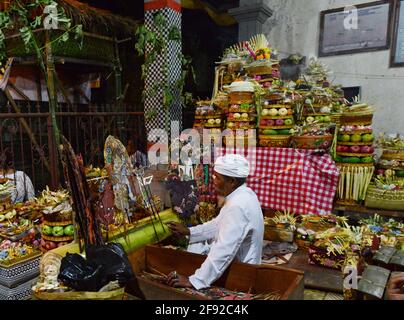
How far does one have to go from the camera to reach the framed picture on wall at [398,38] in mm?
6492

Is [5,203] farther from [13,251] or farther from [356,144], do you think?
[356,144]

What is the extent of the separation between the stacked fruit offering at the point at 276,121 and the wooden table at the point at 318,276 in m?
1.80

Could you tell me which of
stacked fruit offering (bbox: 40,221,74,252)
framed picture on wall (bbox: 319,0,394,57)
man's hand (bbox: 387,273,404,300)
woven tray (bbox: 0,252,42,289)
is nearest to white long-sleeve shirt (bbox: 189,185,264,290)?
man's hand (bbox: 387,273,404,300)

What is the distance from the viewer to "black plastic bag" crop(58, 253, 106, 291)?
2.10m

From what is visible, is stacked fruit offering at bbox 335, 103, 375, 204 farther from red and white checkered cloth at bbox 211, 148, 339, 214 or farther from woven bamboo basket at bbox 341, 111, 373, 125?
red and white checkered cloth at bbox 211, 148, 339, 214

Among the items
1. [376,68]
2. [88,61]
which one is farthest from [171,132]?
[376,68]

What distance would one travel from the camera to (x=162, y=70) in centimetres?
712

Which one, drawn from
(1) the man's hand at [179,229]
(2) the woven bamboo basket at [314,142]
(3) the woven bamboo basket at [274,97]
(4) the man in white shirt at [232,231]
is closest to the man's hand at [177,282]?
(4) the man in white shirt at [232,231]

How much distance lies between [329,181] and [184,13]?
8374 mm

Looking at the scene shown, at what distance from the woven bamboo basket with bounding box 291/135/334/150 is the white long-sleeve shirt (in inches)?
86.6

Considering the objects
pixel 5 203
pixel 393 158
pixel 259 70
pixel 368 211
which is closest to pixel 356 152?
pixel 393 158

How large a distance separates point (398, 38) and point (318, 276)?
5602 millimetres

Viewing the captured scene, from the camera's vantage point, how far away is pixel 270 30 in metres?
8.26

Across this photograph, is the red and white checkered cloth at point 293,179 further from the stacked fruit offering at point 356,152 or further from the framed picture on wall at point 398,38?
the framed picture on wall at point 398,38
